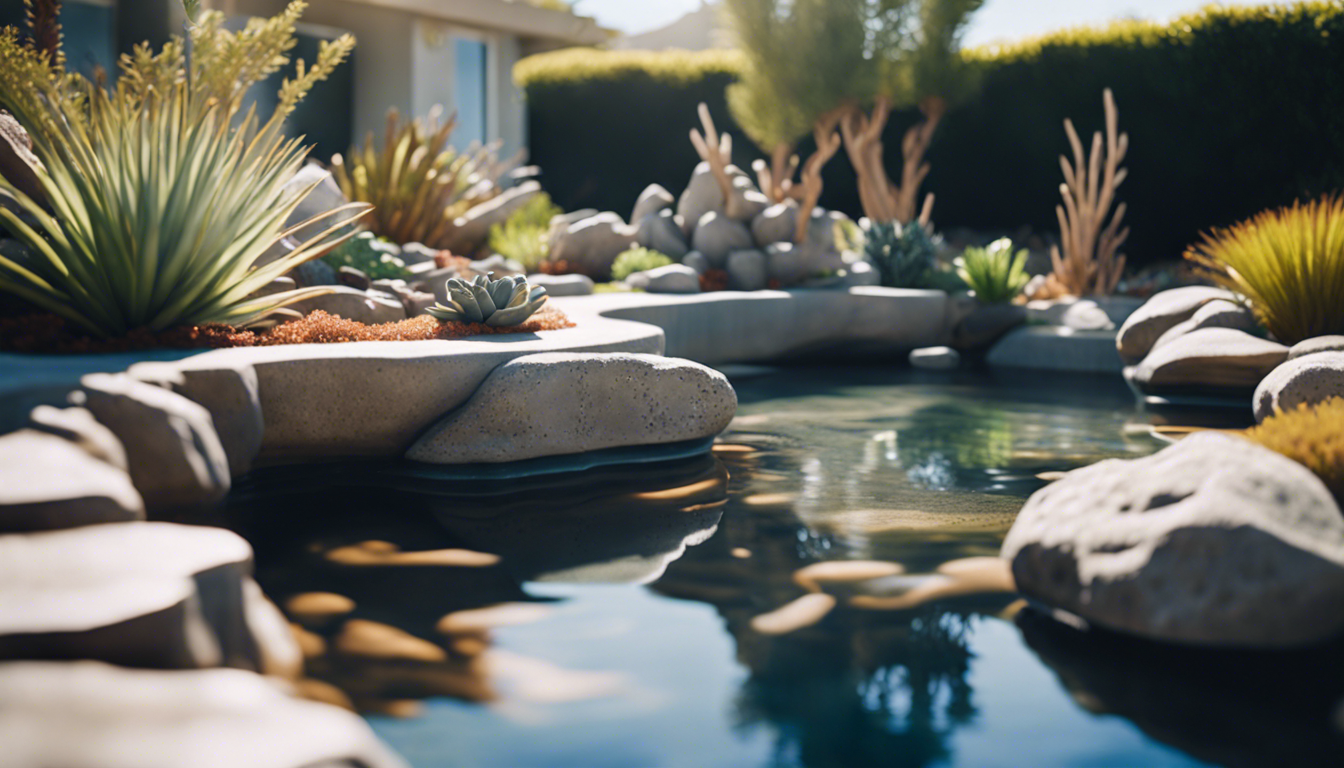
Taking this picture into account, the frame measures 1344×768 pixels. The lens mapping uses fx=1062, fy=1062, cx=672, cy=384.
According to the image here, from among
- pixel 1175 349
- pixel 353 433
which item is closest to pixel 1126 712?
pixel 353 433

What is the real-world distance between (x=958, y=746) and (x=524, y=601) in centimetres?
130

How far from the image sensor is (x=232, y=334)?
4.64 meters

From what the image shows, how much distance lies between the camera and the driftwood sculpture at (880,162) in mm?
11852

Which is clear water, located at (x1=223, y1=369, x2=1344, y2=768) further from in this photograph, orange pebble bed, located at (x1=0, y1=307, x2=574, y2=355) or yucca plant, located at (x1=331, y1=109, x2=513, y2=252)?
yucca plant, located at (x1=331, y1=109, x2=513, y2=252)

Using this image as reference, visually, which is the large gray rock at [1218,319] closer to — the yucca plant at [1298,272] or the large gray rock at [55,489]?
the yucca plant at [1298,272]

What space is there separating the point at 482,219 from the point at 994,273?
4821 mm

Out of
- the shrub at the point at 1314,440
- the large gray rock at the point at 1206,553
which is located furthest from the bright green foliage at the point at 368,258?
the shrub at the point at 1314,440

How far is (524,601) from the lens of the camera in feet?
9.86

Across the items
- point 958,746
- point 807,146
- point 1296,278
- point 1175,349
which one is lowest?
point 958,746

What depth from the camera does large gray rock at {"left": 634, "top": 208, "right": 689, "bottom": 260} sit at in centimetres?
1002

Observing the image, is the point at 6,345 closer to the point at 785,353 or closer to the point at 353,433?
the point at 353,433

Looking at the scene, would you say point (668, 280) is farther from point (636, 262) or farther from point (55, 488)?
point (55, 488)

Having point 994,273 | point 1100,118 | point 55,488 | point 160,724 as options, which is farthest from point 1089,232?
point 160,724

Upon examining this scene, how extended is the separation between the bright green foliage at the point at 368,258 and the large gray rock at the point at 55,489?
4200 mm
